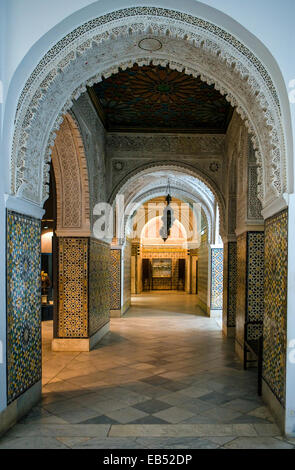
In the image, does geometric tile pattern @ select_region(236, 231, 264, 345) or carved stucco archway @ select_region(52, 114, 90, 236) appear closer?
geometric tile pattern @ select_region(236, 231, 264, 345)

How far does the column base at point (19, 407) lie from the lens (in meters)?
2.90

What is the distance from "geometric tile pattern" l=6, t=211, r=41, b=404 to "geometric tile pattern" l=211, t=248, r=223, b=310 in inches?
262

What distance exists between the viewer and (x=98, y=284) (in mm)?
6488

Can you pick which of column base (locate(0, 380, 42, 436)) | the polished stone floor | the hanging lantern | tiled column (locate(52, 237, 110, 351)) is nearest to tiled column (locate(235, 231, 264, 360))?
the polished stone floor

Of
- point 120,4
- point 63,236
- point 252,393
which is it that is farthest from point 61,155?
point 252,393

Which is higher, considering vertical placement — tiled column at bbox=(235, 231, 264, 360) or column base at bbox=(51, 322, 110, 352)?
tiled column at bbox=(235, 231, 264, 360)

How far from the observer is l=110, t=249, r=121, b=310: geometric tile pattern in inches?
371

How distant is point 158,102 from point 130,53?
105 inches

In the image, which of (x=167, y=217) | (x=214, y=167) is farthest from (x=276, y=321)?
(x=167, y=217)

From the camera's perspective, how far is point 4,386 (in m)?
2.88

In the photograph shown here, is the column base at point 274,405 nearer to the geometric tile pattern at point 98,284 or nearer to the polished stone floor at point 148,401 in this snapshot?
the polished stone floor at point 148,401

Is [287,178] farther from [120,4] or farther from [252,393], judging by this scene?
[252,393]

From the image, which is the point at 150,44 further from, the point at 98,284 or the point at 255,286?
the point at 98,284

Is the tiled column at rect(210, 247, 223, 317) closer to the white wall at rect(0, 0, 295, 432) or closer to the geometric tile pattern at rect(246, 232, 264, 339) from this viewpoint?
the geometric tile pattern at rect(246, 232, 264, 339)
